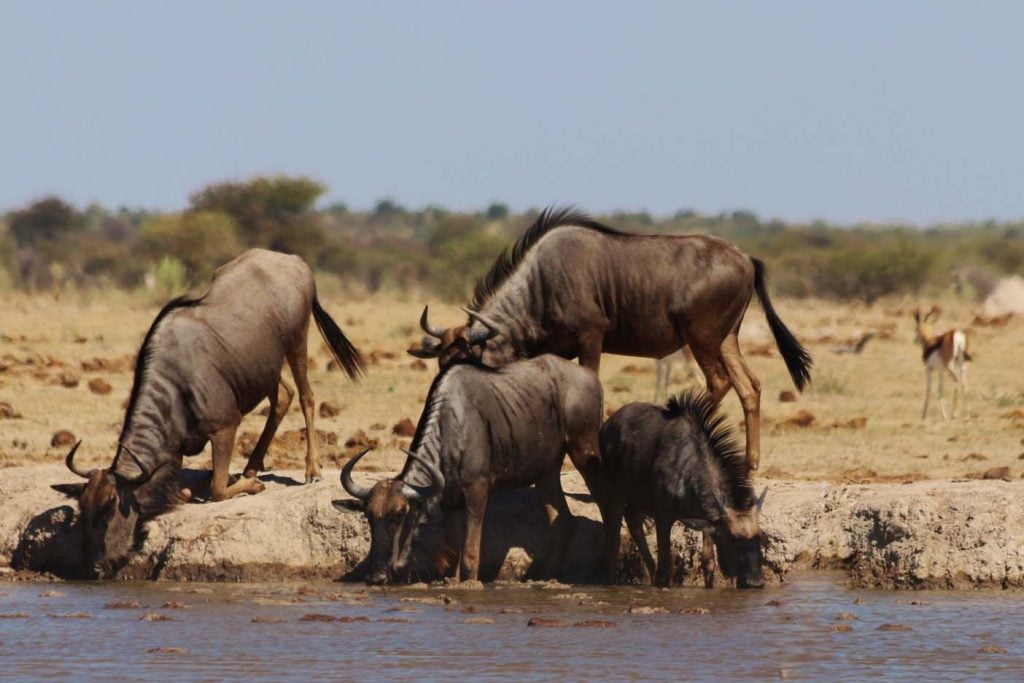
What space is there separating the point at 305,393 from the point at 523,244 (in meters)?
1.76

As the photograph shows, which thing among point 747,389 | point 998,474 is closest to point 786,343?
point 747,389

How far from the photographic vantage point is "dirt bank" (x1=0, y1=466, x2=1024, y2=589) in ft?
34.9

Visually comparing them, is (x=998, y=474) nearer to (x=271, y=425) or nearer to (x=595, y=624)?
(x=595, y=624)

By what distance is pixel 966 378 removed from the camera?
2175 centimetres

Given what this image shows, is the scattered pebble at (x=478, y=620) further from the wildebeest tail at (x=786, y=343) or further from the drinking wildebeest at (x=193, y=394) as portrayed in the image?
the wildebeest tail at (x=786, y=343)

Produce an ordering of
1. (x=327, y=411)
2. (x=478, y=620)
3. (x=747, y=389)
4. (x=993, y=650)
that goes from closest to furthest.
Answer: (x=993, y=650)
(x=478, y=620)
(x=747, y=389)
(x=327, y=411)

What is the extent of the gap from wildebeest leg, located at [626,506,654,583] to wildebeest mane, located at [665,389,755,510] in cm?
61

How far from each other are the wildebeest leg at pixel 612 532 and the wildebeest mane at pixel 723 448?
0.59 metres

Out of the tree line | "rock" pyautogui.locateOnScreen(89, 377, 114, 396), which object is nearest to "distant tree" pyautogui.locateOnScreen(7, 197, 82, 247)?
the tree line

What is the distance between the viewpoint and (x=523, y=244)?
39.9ft

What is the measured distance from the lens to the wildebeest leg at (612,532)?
35.1 feet

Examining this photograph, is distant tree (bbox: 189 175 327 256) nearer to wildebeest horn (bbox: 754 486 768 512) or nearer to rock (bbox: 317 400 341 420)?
rock (bbox: 317 400 341 420)

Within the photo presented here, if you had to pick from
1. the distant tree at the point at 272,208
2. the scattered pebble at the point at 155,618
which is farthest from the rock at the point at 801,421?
the distant tree at the point at 272,208

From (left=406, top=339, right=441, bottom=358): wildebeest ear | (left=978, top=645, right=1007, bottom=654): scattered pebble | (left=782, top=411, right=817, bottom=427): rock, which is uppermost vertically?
(left=406, top=339, right=441, bottom=358): wildebeest ear
